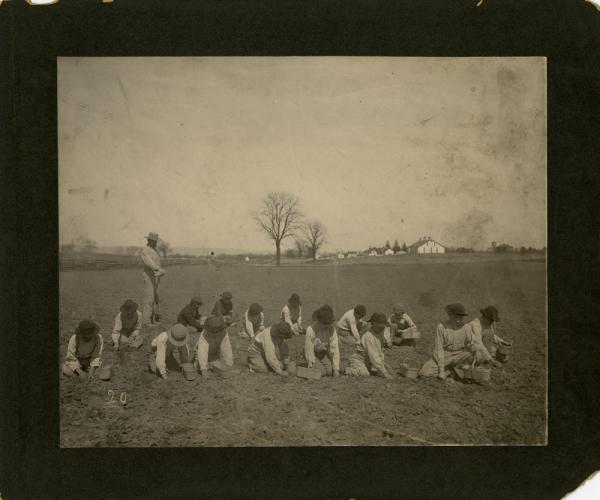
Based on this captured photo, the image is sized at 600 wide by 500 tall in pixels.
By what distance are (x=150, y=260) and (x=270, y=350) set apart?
1.44m

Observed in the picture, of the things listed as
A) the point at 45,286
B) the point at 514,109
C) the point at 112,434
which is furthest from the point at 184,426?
the point at 514,109

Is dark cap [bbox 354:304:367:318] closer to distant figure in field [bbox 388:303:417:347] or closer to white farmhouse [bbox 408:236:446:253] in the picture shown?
distant figure in field [bbox 388:303:417:347]

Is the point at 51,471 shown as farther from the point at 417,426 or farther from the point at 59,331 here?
the point at 417,426

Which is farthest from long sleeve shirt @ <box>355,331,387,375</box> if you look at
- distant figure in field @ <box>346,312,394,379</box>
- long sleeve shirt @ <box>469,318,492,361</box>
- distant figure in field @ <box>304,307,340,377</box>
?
A: long sleeve shirt @ <box>469,318,492,361</box>

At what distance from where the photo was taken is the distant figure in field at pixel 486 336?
153 inches

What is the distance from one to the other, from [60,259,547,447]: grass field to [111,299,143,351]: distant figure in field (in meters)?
0.07

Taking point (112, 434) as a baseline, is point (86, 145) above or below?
above

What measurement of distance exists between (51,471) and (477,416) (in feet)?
13.4

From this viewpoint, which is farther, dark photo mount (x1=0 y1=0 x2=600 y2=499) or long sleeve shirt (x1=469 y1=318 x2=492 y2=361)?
long sleeve shirt (x1=469 y1=318 x2=492 y2=361)

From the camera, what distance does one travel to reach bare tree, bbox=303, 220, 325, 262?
12.7 feet

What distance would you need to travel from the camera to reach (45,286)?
3.85 meters

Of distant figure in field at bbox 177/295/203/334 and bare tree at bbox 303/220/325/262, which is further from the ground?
bare tree at bbox 303/220/325/262
